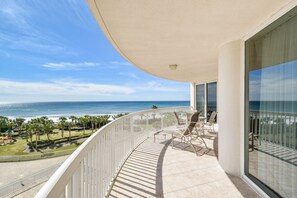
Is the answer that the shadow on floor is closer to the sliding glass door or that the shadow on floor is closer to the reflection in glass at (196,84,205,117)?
the sliding glass door

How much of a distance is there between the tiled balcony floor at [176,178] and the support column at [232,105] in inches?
11.5

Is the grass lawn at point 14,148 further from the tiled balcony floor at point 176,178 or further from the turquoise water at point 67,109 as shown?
the tiled balcony floor at point 176,178

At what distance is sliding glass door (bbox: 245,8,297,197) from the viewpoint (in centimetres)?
160

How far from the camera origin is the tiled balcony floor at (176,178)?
2.19 meters

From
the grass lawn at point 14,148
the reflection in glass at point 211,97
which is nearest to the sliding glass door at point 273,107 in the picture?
the reflection in glass at point 211,97

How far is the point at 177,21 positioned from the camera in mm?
1956

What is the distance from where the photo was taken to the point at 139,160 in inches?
133

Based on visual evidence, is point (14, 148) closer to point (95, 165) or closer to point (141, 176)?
point (141, 176)

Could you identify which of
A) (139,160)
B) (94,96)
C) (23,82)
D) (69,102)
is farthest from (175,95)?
(139,160)

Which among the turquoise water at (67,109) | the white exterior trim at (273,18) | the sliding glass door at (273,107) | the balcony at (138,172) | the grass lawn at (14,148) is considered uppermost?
the white exterior trim at (273,18)

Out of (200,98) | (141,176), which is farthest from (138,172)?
(200,98)

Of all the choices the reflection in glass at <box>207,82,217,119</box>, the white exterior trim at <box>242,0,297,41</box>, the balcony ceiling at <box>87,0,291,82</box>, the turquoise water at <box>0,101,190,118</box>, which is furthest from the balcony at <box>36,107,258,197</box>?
the turquoise water at <box>0,101,190,118</box>

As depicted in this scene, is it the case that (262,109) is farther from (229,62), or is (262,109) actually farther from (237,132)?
(229,62)

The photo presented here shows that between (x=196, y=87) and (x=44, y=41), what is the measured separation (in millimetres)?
39465
